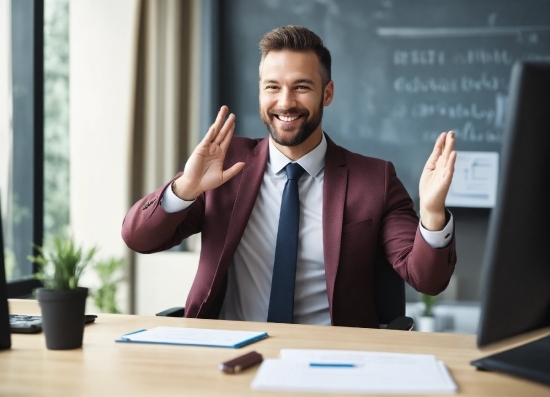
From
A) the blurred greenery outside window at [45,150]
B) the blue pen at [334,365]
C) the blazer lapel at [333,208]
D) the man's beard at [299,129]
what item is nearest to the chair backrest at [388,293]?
the blazer lapel at [333,208]

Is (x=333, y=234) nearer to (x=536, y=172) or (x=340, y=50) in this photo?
(x=536, y=172)

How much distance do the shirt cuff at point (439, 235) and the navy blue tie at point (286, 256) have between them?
430 mm

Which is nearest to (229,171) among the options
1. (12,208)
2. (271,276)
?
(271,276)

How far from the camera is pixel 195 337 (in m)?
1.39

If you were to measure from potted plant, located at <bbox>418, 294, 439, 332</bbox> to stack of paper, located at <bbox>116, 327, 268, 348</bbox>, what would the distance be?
2.22 m

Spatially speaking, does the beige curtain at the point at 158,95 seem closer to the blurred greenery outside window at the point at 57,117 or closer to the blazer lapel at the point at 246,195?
the blurred greenery outside window at the point at 57,117

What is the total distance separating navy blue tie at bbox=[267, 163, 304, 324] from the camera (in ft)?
6.55

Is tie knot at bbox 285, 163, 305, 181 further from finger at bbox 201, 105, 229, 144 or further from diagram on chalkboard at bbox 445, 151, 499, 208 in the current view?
diagram on chalkboard at bbox 445, 151, 499, 208

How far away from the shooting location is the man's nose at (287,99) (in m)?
2.21

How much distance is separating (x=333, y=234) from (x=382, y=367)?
0.91 metres

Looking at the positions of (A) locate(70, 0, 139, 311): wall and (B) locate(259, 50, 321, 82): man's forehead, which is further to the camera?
(A) locate(70, 0, 139, 311): wall

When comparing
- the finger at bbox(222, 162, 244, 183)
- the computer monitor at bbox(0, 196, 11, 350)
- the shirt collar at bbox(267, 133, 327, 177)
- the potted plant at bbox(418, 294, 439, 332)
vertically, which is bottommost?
the potted plant at bbox(418, 294, 439, 332)

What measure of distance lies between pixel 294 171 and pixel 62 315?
1.02 meters

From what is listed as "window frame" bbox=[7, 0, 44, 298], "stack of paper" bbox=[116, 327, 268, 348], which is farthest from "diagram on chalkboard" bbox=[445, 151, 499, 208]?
"stack of paper" bbox=[116, 327, 268, 348]
